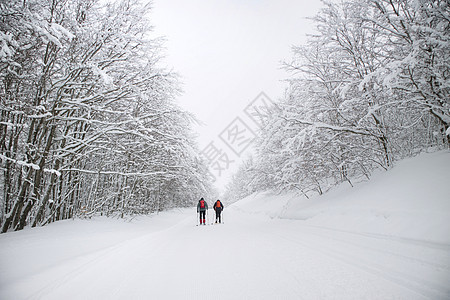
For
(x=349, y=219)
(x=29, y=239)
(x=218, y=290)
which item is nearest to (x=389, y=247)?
(x=349, y=219)

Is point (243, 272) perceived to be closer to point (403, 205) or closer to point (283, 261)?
point (283, 261)

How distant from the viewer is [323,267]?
3.08 m

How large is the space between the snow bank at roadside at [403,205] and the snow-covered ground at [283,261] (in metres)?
0.03

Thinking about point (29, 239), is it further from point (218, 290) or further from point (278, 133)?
point (278, 133)

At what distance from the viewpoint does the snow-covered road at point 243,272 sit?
2.38m

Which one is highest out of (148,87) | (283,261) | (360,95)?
(148,87)

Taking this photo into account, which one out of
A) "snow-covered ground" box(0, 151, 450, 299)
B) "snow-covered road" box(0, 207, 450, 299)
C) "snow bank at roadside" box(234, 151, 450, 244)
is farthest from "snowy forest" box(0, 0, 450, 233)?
"snow-covered road" box(0, 207, 450, 299)

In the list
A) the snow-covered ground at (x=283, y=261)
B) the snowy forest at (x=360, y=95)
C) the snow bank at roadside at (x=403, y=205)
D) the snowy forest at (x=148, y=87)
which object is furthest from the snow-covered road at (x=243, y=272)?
the snowy forest at (x=360, y=95)

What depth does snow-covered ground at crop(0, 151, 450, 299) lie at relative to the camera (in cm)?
243

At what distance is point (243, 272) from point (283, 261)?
0.83m

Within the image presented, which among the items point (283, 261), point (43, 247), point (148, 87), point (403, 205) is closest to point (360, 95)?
point (403, 205)

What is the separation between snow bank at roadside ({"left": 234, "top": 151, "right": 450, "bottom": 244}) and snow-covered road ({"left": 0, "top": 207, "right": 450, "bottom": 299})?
37 cm

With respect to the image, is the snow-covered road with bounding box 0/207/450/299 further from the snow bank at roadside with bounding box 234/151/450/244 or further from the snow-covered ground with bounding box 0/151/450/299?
the snow bank at roadside with bounding box 234/151/450/244

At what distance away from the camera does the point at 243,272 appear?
3.07 m
